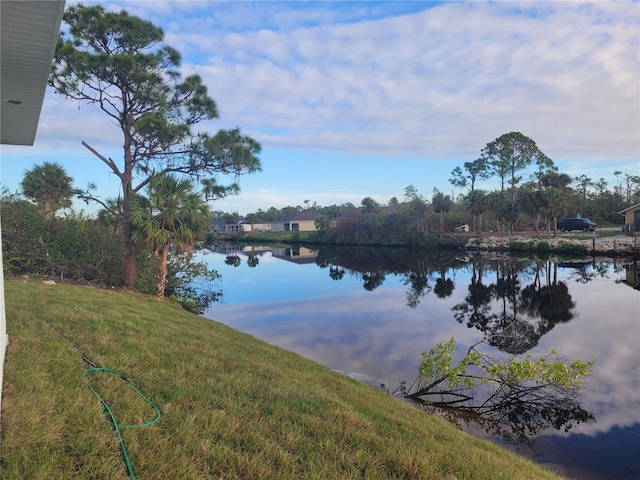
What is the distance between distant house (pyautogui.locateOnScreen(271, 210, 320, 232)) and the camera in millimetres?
89750

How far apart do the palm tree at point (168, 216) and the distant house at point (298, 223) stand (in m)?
73.6

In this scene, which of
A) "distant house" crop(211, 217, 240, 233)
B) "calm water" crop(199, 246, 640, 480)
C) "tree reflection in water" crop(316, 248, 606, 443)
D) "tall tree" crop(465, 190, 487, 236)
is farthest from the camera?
"distant house" crop(211, 217, 240, 233)

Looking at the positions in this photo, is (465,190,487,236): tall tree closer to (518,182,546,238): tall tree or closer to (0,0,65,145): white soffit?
(518,182,546,238): tall tree

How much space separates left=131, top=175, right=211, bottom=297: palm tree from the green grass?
7660 millimetres

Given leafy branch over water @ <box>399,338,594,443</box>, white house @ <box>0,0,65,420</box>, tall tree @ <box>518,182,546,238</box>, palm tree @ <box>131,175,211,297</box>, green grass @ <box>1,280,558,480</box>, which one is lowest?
leafy branch over water @ <box>399,338,594,443</box>

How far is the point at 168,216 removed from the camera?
1383cm

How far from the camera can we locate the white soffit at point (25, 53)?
9.89 feet

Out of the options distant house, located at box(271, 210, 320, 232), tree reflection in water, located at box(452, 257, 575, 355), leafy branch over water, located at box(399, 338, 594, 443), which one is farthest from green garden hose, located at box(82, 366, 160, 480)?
distant house, located at box(271, 210, 320, 232)

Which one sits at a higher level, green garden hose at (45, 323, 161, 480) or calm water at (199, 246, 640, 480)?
green garden hose at (45, 323, 161, 480)

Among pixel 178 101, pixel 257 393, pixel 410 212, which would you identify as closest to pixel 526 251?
pixel 410 212

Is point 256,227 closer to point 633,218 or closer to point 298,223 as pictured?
point 298,223

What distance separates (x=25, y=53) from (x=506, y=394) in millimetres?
9492

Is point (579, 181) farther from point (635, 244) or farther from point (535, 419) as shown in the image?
point (535, 419)

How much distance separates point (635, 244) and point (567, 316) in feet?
74.1
